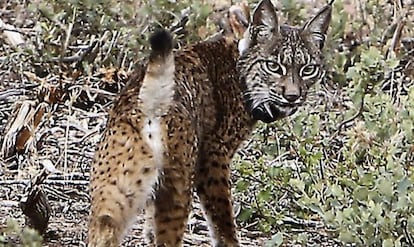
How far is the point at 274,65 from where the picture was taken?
5.28 m

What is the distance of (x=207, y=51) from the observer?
5.37 metres

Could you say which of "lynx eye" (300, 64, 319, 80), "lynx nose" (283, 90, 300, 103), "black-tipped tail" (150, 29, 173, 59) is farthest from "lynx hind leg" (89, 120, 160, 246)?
"lynx eye" (300, 64, 319, 80)

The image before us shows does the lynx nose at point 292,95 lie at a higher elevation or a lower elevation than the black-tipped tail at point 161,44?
higher

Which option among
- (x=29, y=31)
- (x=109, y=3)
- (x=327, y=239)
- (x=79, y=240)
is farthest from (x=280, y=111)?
(x=29, y=31)

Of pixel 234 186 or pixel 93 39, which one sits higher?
pixel 93 39

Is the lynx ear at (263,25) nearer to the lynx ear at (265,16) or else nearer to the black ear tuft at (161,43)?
the lynx ear at (265,16)

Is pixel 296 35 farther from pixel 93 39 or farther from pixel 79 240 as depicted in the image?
pixel 93 39

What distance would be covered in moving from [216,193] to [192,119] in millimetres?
593

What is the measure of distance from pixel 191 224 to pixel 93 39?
2109 mm

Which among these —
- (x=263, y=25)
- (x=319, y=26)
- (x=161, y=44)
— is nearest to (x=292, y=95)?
(x=263, y=25)

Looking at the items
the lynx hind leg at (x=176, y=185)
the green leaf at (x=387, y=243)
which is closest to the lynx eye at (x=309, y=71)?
the lynx hind leg at (x=176, y=185)

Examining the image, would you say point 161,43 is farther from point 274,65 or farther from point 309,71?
point 309,71

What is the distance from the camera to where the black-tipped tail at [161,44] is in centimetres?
412

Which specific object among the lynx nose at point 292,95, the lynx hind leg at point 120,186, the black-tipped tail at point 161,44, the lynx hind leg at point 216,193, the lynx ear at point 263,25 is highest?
the lynx ear at point 263,25
